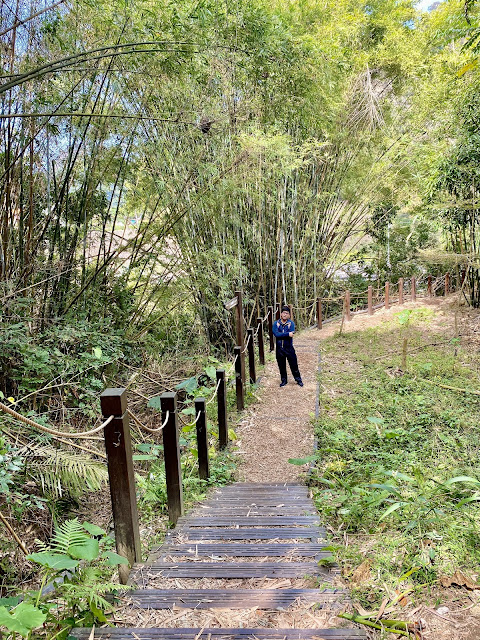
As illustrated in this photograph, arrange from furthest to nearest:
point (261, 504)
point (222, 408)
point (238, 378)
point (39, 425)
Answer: point (238, 378), point (222, 408), point (261, 504), point (39, 425)

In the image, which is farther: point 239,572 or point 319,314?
point 319,314

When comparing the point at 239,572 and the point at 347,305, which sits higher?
the point at 347,305

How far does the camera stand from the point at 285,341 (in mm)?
5734

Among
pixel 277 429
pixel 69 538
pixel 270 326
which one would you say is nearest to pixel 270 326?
pixel 270 326

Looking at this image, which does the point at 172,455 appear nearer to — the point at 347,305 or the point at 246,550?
the point at 246,550

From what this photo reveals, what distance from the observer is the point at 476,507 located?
238cm

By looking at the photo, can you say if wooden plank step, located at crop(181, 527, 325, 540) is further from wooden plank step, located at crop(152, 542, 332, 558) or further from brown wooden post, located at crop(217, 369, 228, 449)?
brown wooden post, located at crop(217, 369, 228, 449)

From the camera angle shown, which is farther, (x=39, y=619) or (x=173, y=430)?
(x=173, y=430)

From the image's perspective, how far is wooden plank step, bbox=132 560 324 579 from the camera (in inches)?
70.3

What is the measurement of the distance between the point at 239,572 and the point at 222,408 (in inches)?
81.0

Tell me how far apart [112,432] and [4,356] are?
199 cm

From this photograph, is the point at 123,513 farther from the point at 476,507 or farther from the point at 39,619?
the point at 476,507

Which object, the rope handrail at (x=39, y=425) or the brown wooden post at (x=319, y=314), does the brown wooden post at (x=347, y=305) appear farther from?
the rope handrail at (x=39, y=425)

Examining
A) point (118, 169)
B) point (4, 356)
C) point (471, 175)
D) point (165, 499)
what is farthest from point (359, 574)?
point (471, 175)
